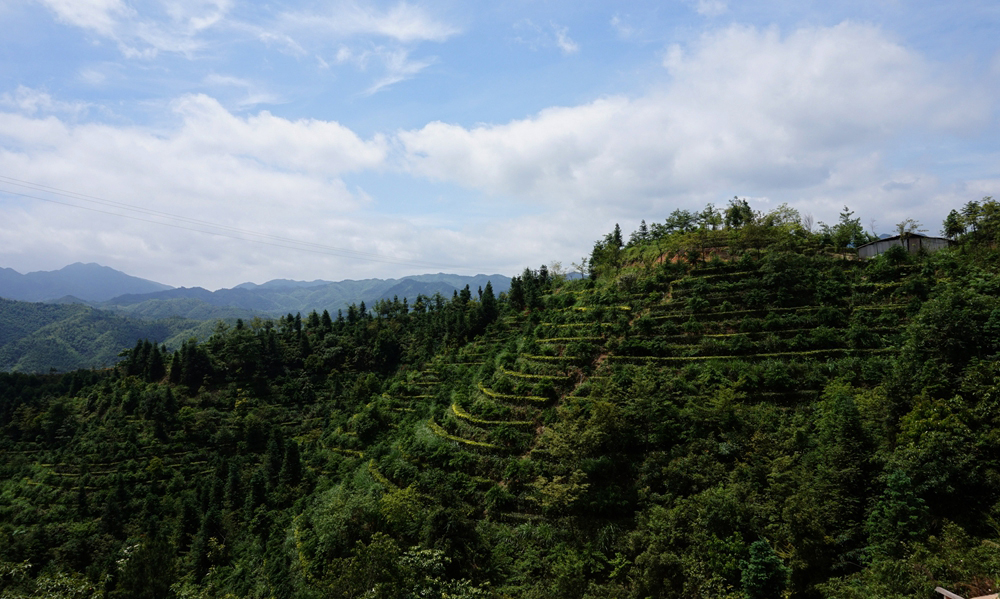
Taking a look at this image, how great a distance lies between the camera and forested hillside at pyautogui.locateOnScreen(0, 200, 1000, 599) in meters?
15.3

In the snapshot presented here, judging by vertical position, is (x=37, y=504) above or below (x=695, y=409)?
below

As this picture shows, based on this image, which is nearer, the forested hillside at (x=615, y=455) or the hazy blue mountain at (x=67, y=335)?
the forested hillside at (x=615, y=455)

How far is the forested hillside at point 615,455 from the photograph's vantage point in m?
15.3

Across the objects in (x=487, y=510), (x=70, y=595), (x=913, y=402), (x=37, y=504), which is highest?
(x=913, y=402)

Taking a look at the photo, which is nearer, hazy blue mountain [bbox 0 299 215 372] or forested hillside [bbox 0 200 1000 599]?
forested hillside [bbox 0 200 1000 599]

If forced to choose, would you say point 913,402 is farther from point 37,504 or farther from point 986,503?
point 37,504

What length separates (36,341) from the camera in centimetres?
13088

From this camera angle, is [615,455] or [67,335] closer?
[615,455]

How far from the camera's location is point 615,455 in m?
22.8

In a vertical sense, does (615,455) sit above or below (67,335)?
above

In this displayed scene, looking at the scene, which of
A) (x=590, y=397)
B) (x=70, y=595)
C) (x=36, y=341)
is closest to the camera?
(x=70, y=595)

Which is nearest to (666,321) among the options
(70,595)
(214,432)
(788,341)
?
(788,341)

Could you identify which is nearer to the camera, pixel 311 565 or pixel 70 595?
pixel 70 595

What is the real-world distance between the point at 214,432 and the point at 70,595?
44.0 metres
